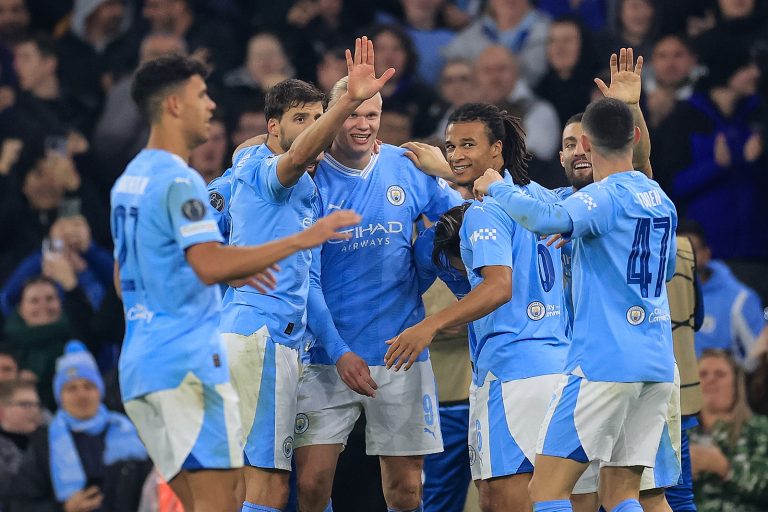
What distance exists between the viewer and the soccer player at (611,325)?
6.83 meters

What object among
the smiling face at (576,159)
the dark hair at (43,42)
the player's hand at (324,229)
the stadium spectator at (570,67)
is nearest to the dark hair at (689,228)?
the smiling face at (576,159)

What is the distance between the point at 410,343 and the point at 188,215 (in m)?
1.66

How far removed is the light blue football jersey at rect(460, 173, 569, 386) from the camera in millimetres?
7441

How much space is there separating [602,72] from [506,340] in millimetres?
5617

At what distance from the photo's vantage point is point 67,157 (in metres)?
13.0

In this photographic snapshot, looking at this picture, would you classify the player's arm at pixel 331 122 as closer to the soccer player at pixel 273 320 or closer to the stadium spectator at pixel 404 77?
the soccer player at pixel 273 320

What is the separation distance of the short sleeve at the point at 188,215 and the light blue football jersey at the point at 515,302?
1.72m

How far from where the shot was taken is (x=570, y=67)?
42.2 ft

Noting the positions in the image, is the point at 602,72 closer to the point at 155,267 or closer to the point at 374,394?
the point at 374,394

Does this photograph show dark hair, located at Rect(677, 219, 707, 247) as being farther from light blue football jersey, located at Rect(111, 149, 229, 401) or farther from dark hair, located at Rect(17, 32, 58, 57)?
dark hair, located at Rect(17, 32, 58, 57)

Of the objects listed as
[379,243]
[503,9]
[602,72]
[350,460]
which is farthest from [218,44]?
[379,243]

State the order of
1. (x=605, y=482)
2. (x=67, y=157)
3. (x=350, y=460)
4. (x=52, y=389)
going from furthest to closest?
(x=67, y=157), (x=52, y=389), (x=350, y=460), (x=605, y=482)

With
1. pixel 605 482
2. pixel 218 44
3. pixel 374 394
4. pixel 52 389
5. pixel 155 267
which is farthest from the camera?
pixel 218 44

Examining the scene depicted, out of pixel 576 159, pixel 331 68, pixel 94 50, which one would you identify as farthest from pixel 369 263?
pixel 94 50
